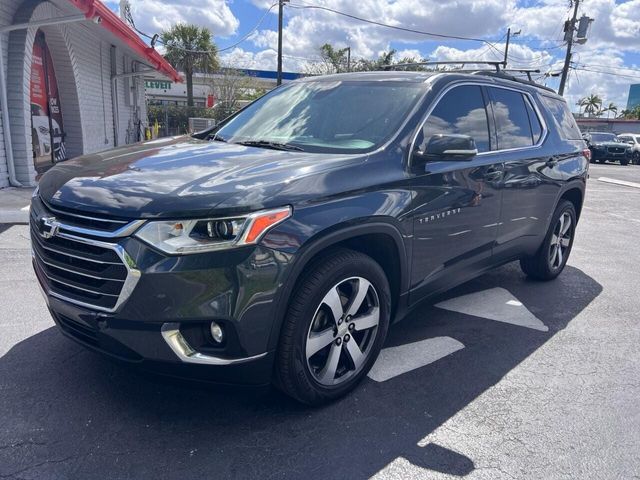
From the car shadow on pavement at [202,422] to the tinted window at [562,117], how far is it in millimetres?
2678

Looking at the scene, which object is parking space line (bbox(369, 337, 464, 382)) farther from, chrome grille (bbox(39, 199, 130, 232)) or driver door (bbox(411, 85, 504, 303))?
chrome grille (bbox(39, 199, 130, 232))

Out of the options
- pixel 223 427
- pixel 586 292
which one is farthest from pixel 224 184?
pixel 586 292

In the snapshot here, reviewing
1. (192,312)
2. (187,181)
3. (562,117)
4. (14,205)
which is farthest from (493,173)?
(14,205)

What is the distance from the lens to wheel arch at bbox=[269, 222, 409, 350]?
2502 millimetres

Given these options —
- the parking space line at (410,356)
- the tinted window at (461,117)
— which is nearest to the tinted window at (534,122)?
the tinted window at (461,117)

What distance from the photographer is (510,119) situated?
14.6ft

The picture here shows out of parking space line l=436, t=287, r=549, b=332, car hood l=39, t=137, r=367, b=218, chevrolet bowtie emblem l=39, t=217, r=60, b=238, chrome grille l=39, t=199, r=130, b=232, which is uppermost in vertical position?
car hood l=39, t=137, r=367, b=218

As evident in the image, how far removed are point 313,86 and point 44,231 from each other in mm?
2287

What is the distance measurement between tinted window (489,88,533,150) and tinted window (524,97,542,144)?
0.18 feet

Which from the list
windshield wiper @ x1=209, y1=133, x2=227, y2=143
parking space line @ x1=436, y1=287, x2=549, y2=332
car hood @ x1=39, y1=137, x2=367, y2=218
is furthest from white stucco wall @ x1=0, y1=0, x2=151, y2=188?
parking space line @ x1=436, y1=287, x2=549, y2=332

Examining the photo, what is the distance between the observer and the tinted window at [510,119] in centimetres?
425

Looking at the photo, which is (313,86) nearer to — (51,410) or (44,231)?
(44,231)

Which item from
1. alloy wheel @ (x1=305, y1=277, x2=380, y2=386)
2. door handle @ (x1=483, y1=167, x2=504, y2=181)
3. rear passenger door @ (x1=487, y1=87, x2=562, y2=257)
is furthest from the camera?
rear passenger door @ (x1=487, y1=87, x2=562, y2=257)

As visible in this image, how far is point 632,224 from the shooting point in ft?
30.3
